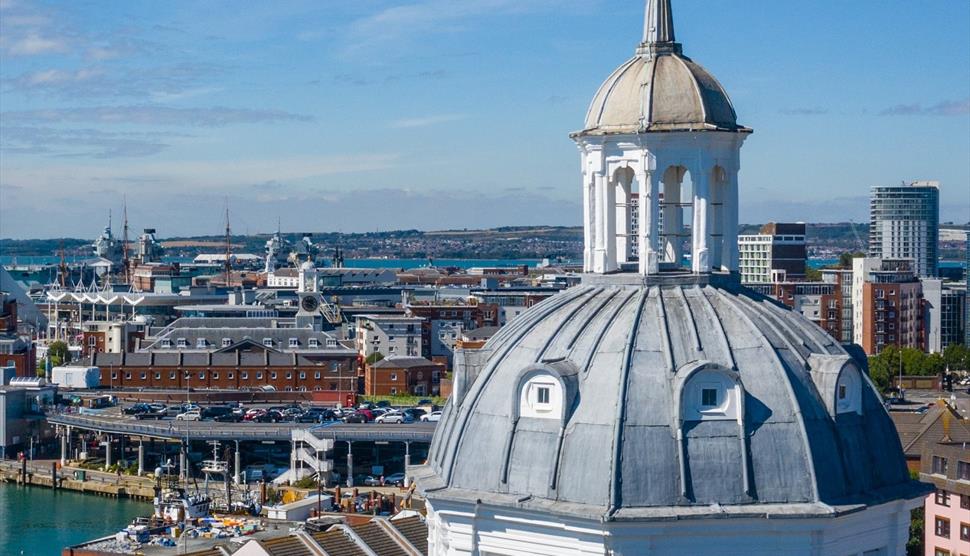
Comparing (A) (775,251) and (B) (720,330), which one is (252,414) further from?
(A) (775,251)

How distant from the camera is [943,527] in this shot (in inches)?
1468

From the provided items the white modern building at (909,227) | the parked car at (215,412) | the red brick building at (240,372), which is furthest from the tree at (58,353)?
the white modern building at (909,227)

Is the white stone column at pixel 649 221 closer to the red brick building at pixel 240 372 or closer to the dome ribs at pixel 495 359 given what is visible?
the dome ribs at pixel 495 359

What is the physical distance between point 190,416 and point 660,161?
58603mm

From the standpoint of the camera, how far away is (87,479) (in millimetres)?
66938

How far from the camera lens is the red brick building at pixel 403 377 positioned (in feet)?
269

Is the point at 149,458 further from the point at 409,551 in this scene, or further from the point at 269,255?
the point at 269,255

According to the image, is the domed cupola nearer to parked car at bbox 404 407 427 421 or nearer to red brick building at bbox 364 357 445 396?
parked car at bbox 404 407 427 421

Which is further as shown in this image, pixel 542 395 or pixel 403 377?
pixel 403 377

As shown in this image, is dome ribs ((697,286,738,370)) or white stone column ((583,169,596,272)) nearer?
dome ribs ((697,286,738,370))

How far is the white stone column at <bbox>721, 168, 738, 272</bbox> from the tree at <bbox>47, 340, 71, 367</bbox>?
88800 mm

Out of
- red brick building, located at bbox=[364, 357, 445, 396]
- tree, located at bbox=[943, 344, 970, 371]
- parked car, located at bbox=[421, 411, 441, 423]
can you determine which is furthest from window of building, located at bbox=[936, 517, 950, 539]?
tree, located at bbox=[943, 344, 970, 371]

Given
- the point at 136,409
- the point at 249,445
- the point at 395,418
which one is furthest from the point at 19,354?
the point at 395,418

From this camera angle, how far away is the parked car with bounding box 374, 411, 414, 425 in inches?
2594
